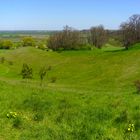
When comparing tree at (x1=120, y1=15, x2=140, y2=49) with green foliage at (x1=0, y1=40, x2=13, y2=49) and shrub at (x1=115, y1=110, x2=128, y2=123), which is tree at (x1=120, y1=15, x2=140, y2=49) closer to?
green foliage at (x1=0, y1=40, x2=13, y2=49)

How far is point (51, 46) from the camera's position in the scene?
161500 millimetres

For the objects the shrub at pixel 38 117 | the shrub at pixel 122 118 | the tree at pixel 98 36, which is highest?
the shrub at pixel 122 118

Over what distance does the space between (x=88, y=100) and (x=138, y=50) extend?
6826cm

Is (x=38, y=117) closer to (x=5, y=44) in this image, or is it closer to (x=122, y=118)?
(x=122, y=118)

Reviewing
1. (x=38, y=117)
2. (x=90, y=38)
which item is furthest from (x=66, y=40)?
(x=38, y=117)

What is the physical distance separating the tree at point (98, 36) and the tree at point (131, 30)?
39.8 metres

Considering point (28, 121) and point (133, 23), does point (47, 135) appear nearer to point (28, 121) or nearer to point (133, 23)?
point (28, 121)

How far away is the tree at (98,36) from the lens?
170 m

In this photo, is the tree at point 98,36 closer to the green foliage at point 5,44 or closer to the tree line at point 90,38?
the tree line at point 90,38

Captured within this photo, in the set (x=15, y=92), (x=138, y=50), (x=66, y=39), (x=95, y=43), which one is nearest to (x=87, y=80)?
(x=138, y=50)

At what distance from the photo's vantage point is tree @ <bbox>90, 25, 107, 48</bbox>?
17038 centimetres

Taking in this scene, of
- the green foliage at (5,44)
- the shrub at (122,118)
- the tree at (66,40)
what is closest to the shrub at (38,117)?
the shrub at (122,118)

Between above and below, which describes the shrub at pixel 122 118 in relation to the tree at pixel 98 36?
above

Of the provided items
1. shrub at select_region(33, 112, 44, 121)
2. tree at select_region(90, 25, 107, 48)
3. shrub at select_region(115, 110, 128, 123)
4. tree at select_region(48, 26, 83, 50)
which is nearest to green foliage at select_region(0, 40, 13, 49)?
→ tree at select_region(48, 26, 83, 50)
